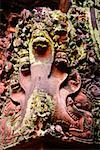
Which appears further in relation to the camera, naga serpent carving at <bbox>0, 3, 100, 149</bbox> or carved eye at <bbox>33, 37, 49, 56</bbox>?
carved eye at <bbox>33, 37, 49, 56</bbox>

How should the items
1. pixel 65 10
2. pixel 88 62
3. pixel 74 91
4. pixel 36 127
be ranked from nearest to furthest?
pixel 36 127
pixel 74 91
pixel 88 62
pixel 65 10

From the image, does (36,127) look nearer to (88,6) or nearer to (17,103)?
(17,103)

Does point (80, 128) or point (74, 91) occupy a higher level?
point (74, 91)

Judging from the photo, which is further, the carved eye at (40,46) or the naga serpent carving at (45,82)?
the carved eye at (40,46)

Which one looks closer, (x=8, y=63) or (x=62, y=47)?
(x=62, y=47)

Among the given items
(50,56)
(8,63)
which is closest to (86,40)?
(50,56)

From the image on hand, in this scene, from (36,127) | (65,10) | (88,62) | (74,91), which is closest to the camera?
(36,127)
